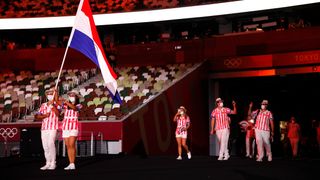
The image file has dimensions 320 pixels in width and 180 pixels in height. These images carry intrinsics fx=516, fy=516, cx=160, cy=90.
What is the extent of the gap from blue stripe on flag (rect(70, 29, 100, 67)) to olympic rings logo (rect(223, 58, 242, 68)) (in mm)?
12847

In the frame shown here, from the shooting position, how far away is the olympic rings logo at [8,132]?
1875 cm

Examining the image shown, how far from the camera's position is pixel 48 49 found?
2662cm

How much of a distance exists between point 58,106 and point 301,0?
14.2 metres

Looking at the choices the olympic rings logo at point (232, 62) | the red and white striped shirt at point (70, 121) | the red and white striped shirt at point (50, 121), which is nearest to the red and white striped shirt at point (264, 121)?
the red and white striped shirt at point (70, 121)

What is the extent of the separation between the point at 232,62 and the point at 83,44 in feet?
42.9

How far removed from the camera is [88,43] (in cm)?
1137

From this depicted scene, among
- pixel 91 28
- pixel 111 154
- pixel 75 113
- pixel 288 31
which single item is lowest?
pixel 111 154

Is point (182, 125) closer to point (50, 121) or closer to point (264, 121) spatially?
point (264, 121)

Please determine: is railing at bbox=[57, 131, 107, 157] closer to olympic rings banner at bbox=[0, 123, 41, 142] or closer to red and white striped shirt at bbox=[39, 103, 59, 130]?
olympic rings banner at bbox=[0, 123, 41, 142]

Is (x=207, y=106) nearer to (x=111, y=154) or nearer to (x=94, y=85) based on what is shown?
(x=94, y=85)

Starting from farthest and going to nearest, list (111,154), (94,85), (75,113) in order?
(94,85), (111,154), (75,113)

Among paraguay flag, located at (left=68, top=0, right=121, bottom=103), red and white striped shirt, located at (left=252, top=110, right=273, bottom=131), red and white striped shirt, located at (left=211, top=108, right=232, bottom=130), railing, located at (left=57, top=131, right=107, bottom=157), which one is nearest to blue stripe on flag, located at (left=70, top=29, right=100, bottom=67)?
paraguay flag, located at (left=68, top=0, right=121, bottom=103)

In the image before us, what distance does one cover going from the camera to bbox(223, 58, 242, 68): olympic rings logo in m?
23.3

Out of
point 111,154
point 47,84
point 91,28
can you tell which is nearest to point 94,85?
point 47,84
